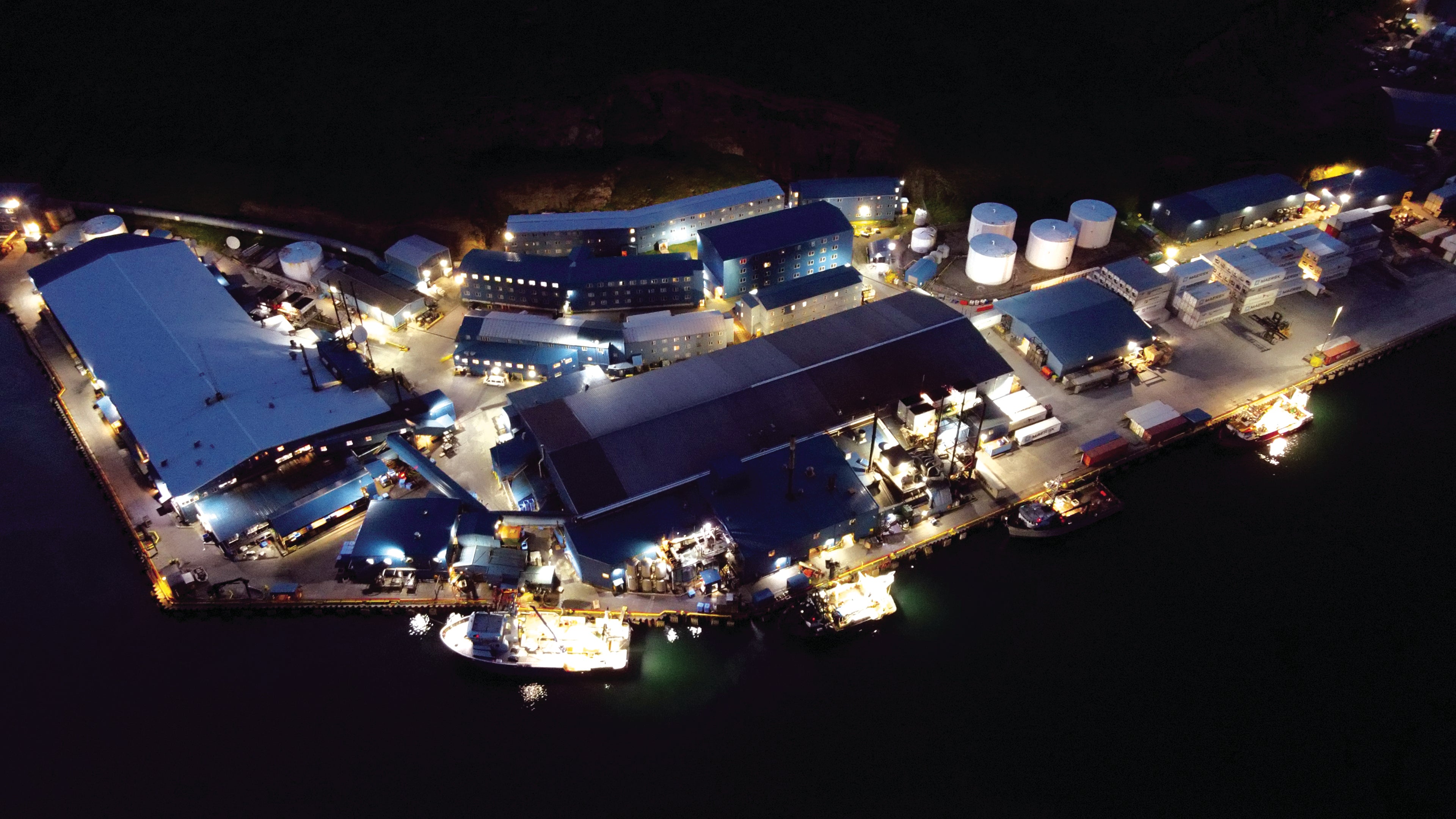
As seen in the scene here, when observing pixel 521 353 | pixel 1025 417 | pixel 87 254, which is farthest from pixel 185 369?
pixel 1025 417

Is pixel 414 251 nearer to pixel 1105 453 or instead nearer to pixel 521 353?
pixel 521 353

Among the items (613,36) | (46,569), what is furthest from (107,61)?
(46,569)

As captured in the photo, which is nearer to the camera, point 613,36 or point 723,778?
point 723,778

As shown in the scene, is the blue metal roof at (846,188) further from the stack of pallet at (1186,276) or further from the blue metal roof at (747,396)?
the stack of pallet at (1186,276)

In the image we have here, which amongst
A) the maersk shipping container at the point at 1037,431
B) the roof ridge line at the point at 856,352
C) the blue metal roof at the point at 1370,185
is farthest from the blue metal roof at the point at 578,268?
the blue metal roof at the point at 1370,185

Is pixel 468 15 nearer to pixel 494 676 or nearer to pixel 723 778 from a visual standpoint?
pixel 494 676

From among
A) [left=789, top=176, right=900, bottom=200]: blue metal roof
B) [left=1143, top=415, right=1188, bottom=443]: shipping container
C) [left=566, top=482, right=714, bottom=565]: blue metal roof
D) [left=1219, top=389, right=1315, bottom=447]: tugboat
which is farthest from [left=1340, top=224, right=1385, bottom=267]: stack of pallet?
[left=566, top=482, right=714, bottom=565]: blue metal roof
